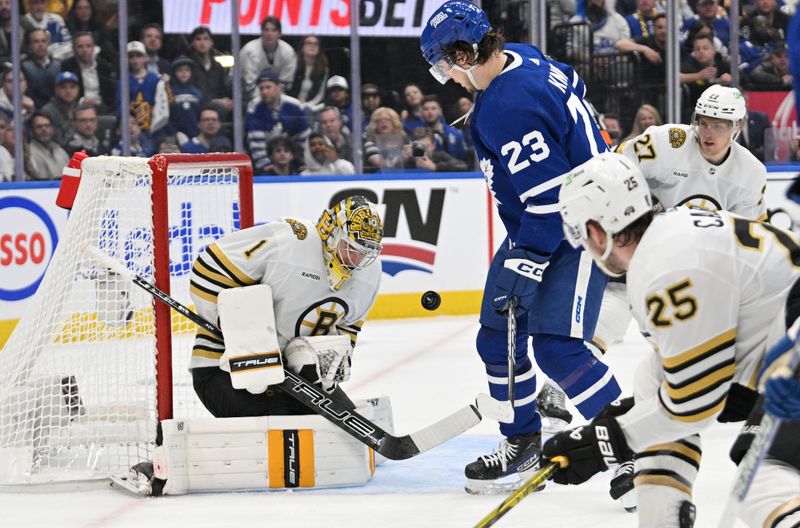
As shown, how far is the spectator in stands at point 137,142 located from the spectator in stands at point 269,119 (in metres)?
0.54

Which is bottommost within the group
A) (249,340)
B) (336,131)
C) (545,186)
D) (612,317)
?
(612,317)

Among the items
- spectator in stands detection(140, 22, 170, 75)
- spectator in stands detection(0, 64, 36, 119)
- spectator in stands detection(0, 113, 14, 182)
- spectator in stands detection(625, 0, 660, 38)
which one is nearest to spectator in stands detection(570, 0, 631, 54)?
spectator in stands detection(625, 0, 660, 38)

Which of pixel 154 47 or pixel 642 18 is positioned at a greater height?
pixel 642 18

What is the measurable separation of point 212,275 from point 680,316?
168 cm

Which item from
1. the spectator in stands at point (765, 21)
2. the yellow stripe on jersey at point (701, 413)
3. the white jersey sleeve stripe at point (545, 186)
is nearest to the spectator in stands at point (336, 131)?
the spectator in stands at point (765, 21)

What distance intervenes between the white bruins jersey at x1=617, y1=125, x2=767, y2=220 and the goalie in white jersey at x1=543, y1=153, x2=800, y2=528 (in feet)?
6.61

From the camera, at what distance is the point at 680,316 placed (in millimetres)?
1827

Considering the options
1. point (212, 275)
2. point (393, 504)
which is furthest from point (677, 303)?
point (212, 275)

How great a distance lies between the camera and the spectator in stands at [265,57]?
6535 mm

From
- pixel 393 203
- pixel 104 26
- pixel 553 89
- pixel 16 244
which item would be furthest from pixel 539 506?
pixel 104 26

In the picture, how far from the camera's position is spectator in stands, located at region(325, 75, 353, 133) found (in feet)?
22.1

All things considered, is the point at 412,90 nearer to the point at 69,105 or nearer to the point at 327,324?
the point at 69,105

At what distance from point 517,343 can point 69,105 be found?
3790mm

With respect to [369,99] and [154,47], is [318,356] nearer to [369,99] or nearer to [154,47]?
[154,47]
